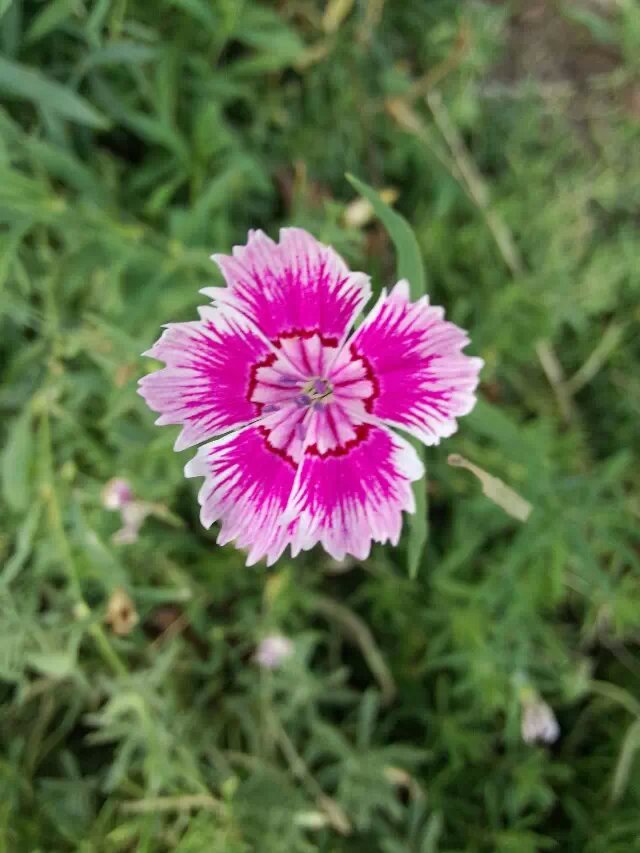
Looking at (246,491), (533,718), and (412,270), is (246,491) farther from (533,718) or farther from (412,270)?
(533,718)

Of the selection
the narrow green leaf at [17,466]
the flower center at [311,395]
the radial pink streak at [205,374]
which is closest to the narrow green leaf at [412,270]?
the flower center at [311,395]

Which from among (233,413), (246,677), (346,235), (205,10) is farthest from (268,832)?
(205,10)

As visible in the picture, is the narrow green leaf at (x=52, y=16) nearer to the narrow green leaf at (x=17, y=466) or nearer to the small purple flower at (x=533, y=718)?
the narrow green leaf at (x=17, y=466)

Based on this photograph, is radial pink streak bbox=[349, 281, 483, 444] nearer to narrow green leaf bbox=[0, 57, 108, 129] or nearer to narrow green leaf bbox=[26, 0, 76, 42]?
narrow green leaf bbox=[0, 57, 108, 129]

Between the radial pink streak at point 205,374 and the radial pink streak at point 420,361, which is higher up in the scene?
the radial pink streak at point 420,361

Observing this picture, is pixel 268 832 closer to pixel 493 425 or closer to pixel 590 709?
pixel 590 709

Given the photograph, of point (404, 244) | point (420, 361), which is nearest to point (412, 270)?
point (404, 244)
